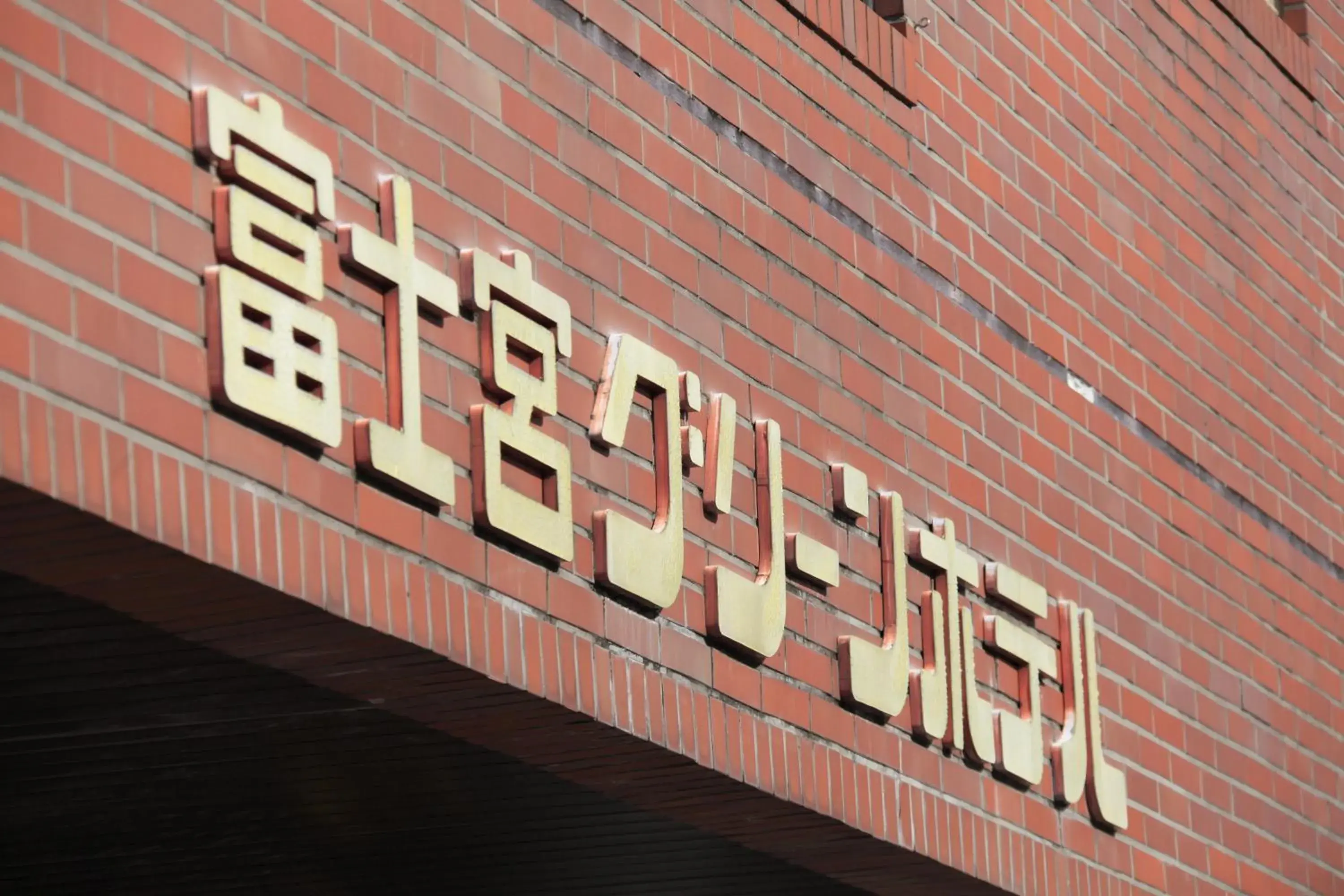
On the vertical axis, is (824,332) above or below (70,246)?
above

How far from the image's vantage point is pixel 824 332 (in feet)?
19.2

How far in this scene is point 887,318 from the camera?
20.1 feet

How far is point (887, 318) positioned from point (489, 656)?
6.63 feet

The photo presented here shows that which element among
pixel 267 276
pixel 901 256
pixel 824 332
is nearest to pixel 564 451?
pixel 267 276

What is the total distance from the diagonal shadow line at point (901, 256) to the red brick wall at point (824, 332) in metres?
0.01

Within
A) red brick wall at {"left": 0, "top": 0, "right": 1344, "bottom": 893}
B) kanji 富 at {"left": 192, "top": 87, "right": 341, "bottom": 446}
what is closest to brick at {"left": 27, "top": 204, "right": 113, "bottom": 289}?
red brick wall at {"left": 0, "top": 0, "right": 1344, "bottom": 893}

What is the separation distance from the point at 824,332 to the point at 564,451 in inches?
48.6

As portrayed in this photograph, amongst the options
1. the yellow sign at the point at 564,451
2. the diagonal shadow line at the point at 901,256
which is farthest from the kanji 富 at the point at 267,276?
the diagonal shadow line at the point at 901,256

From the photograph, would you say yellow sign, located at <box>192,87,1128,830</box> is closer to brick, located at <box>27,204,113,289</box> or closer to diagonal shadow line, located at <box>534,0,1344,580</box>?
brick, located at <box>27,204,113,289</box>

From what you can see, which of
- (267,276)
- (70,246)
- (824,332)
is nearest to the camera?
(70,246)

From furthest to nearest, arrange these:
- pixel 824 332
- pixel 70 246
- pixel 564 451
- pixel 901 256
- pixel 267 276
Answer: pixel 901 256 → pixel 824 332 → pixel 564 451 → pixel 267 276 → pixel 70 246

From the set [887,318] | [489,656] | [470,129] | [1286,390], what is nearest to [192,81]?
[470,129]

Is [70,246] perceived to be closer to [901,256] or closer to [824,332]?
[824,332]

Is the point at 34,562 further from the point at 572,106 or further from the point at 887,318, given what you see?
the point at 887,318
